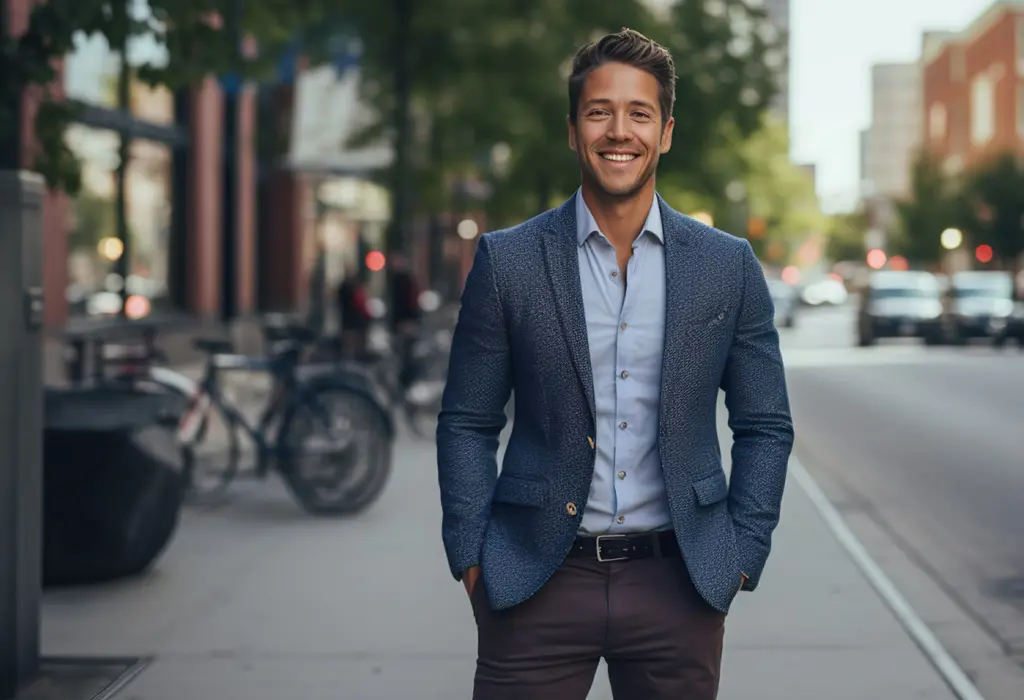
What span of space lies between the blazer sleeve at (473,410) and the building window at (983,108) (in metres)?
86.9

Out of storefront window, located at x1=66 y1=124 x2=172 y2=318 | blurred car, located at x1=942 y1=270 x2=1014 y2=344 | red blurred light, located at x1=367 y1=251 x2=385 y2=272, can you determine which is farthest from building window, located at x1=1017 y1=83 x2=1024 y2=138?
storefront window, located at x1=66 y1=124 x2=172 y2=318

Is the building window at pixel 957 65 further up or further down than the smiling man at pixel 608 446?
further up

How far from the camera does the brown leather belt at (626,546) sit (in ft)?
10.9

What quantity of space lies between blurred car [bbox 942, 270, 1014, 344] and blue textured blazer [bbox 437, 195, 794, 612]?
36476mm

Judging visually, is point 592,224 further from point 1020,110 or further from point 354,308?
point 1020,110

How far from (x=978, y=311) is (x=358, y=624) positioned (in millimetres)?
34330

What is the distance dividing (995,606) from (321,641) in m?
3.37

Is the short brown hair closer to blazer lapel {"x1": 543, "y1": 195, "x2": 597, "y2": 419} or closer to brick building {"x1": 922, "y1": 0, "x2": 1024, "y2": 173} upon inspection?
blazer lapel {"x1": 543, "y1": 195, "x2": 597, "y2": 419}

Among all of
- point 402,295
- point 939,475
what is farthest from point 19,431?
point 402,295

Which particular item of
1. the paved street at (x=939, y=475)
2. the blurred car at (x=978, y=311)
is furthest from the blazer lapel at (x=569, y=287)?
the blurred car at (x=978, y=311)

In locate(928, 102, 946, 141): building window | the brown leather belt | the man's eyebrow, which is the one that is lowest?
the brown leather belt

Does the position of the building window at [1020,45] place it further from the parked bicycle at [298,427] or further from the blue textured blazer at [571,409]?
the blue textured blazer at [571,409]

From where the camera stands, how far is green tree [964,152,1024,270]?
64312 mm

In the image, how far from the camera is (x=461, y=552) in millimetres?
3369
